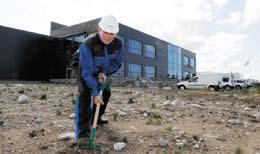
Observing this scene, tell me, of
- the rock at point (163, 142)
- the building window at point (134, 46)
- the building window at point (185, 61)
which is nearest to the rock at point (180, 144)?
the rock at point (163, 142)

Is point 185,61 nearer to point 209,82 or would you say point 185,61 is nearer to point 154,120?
point 209,82

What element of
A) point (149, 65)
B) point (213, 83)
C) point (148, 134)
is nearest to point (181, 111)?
point (148, 134)

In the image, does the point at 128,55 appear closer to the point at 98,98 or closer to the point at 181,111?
the point at 181,111

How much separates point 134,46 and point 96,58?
128 feet

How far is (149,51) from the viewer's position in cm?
4722

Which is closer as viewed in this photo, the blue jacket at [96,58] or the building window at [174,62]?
the blue jacket at [96,58]

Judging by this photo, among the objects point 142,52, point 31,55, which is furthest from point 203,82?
point 31,55

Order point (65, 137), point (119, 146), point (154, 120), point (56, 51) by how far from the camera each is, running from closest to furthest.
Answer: point (119, 146) < point (65, 137) < point (154, 120) < point (56, 51)

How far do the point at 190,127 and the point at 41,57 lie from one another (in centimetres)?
3659

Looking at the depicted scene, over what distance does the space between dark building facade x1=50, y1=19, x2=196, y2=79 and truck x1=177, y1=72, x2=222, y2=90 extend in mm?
9393

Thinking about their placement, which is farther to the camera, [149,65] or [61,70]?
[149,65]

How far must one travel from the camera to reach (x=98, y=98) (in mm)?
3604

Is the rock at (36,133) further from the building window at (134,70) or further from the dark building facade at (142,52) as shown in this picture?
the building window at (134,70)

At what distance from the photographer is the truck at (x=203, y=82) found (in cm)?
3292
